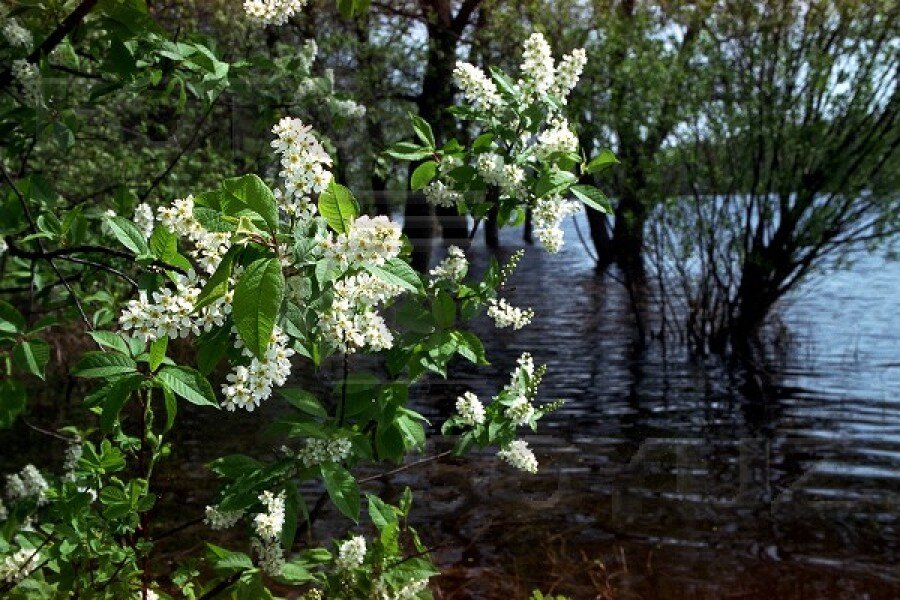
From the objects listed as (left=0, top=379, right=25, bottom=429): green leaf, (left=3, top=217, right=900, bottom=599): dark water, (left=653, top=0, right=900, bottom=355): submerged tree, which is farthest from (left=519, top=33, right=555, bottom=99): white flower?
(left=653, top=0, right=900, bottom=355): submerged tree

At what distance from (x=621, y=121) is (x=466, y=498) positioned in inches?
165

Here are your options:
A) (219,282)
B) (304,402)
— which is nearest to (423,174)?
(304,402)

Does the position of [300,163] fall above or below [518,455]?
above

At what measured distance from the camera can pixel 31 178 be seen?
2.49m

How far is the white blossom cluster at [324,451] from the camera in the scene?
6.30ft

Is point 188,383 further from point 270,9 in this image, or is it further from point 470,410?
point 270,9

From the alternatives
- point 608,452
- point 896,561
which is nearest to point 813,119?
point 608,452

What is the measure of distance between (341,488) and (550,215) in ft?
2.80

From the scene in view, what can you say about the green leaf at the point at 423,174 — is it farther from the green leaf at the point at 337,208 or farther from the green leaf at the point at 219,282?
the green leaf at the point at 219,282

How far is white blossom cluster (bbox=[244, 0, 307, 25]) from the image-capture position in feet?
7.43

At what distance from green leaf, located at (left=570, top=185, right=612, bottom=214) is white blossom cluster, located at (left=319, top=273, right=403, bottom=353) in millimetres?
563

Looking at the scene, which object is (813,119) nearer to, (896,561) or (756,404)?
(756,404)

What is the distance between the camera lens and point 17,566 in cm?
234

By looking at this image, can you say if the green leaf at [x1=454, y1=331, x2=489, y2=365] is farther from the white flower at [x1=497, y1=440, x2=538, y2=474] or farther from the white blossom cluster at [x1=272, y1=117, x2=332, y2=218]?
the white blossom cluster at [x1=272, y1=117, x2=332, y2=218]
